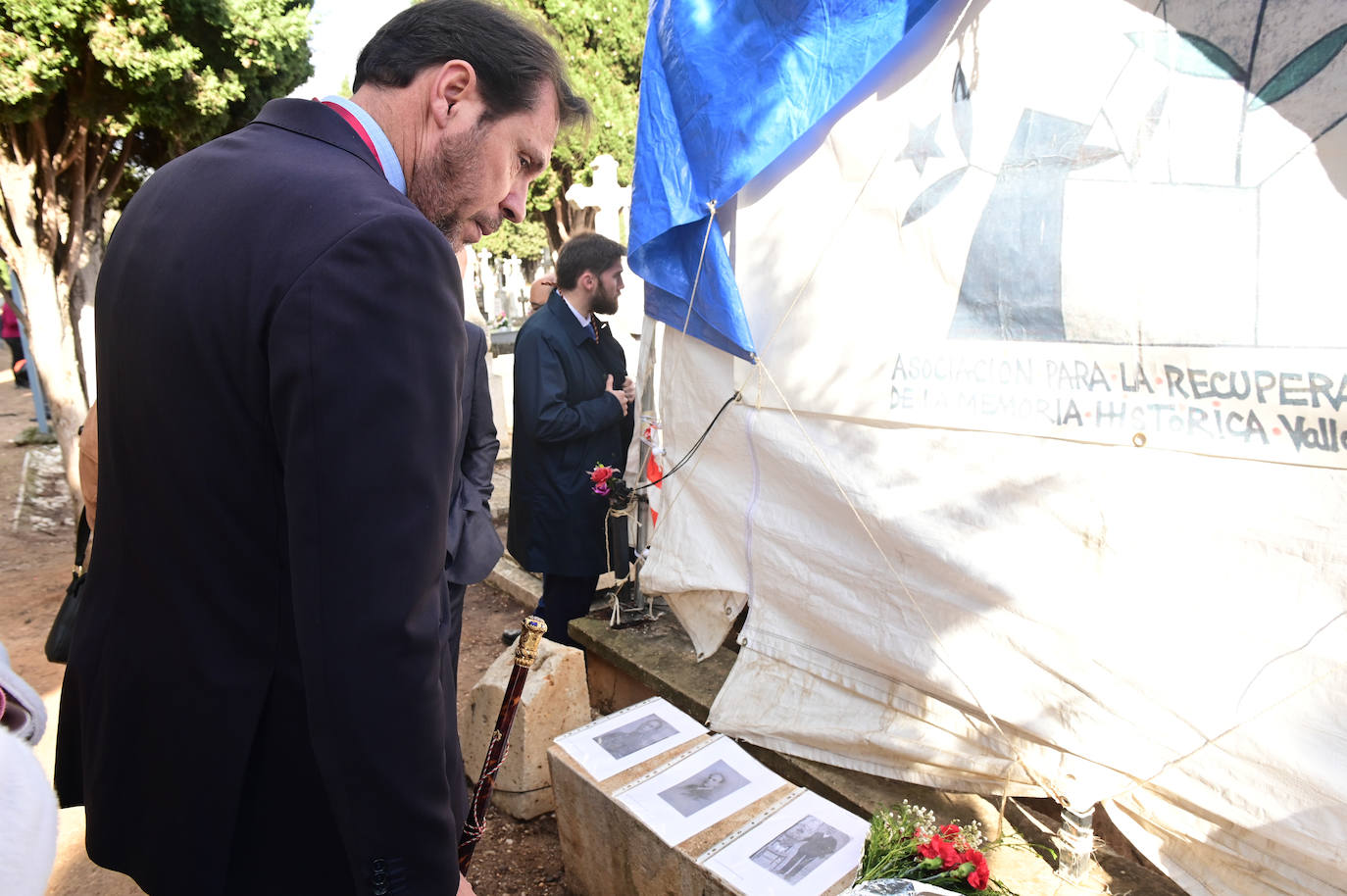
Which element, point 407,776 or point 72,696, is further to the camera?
point 72,696

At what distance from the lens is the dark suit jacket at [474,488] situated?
8.64 ft

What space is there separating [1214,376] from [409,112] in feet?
5.77

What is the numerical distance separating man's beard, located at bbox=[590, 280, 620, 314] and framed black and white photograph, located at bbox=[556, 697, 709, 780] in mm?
2047

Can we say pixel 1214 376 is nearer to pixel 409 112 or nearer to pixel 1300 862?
pixel 1300 862

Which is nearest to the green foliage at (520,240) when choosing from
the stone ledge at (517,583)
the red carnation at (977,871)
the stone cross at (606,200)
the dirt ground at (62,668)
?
the dirt ground at (62,668)

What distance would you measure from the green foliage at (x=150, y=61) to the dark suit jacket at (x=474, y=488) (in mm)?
4013

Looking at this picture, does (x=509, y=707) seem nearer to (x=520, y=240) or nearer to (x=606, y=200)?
(x=606, y=200)

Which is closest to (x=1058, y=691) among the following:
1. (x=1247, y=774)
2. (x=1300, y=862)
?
(x=1247, y=774)

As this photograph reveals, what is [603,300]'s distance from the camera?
13.4ft

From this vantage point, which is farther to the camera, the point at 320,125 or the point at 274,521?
the point at 320,125

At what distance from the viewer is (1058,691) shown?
7.15 ft

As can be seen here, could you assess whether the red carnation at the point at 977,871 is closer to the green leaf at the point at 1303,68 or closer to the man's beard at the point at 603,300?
the green leaf at the point at 1303,68

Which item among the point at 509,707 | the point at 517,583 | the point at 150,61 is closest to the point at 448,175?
the point at 509,707

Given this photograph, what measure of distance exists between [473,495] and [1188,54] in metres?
2.36
